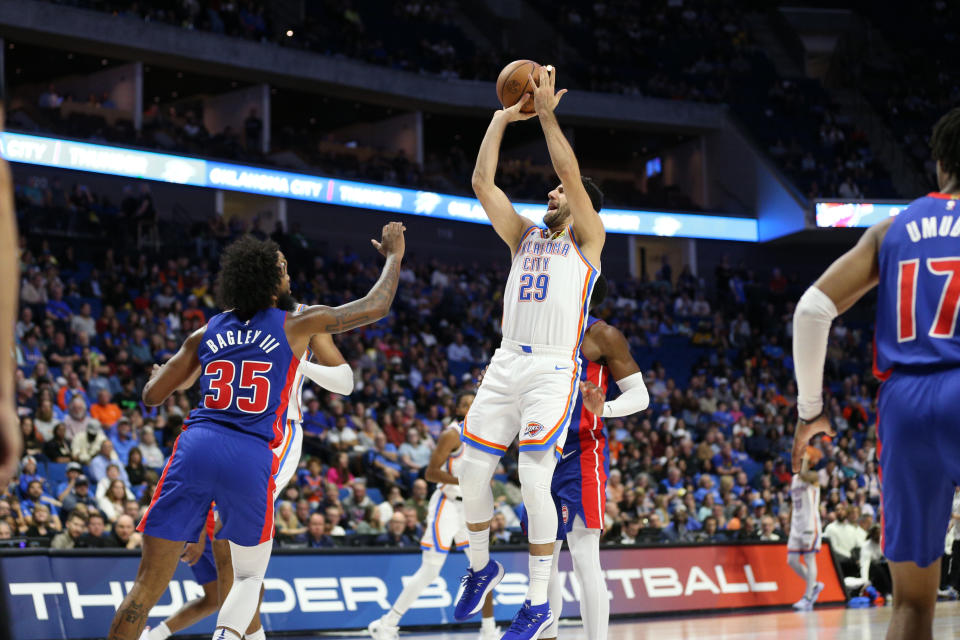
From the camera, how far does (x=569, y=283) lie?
5.71 metres

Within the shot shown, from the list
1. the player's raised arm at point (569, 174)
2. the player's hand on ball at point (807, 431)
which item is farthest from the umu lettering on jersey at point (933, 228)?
the player's raised arm at point (569, 174)

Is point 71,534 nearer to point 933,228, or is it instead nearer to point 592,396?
point 592,396

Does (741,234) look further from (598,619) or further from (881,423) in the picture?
(881,423)

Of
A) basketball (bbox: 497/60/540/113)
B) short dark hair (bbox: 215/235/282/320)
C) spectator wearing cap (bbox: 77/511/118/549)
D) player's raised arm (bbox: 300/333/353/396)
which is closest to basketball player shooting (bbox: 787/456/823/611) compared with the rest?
spectator wearing cap (bbox: 77/511/118/549)

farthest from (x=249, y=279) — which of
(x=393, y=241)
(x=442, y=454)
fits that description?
(x=442, y=454)

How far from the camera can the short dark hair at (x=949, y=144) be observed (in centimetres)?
352

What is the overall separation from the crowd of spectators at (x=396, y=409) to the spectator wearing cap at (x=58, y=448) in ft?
0.09

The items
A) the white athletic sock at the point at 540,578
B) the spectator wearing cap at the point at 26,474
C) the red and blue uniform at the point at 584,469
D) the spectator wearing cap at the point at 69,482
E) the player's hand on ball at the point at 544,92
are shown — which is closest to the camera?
the white athletic sock at the point at 540,578

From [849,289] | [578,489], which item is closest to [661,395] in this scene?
[578,489]

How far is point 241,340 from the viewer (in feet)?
16.7

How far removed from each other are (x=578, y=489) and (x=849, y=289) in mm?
3141

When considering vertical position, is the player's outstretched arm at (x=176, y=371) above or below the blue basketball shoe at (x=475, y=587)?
above

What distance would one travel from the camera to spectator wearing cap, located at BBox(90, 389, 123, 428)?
533 inches

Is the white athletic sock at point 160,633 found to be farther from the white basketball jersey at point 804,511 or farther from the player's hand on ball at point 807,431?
the white basketball jersey at point 804,511
